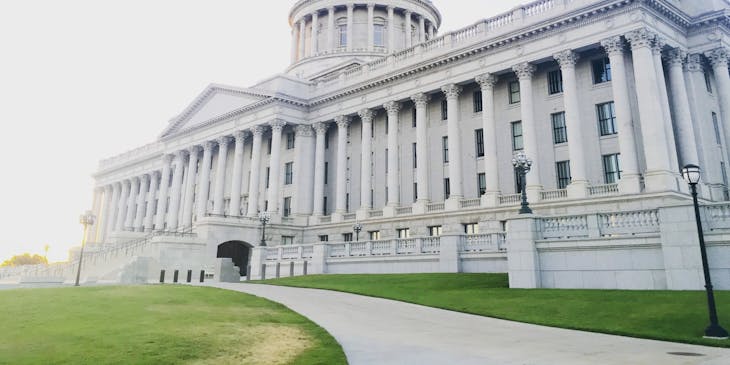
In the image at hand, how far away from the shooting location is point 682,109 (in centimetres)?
3397

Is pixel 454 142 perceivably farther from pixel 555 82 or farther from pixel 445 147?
pixel 555 82

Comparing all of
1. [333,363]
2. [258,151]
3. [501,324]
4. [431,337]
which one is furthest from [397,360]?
[258,151]

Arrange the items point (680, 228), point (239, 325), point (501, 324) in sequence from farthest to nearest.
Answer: point (680, 228), point (501, 324), point (239, 325)

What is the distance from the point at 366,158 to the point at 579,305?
1341 inches

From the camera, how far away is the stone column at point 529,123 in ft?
118

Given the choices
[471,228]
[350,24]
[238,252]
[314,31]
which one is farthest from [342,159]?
[314,31]

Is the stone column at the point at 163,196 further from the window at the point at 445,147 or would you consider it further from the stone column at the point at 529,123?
the stone column at the point at 529,123

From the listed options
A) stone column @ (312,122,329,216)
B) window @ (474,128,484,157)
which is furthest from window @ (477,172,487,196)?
stone column @ (312,122,329,216)

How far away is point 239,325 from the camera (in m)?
12.3

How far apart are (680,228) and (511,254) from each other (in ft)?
19.7

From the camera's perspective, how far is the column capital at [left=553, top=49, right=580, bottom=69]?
117 feet

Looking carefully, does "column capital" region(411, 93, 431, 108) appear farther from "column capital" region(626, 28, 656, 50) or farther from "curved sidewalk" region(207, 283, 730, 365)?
"curved sidewalk" region(207, 283, 730, 365)

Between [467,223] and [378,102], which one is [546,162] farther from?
[378,102]

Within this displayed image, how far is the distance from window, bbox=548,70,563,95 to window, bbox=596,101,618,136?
11.5 feet
